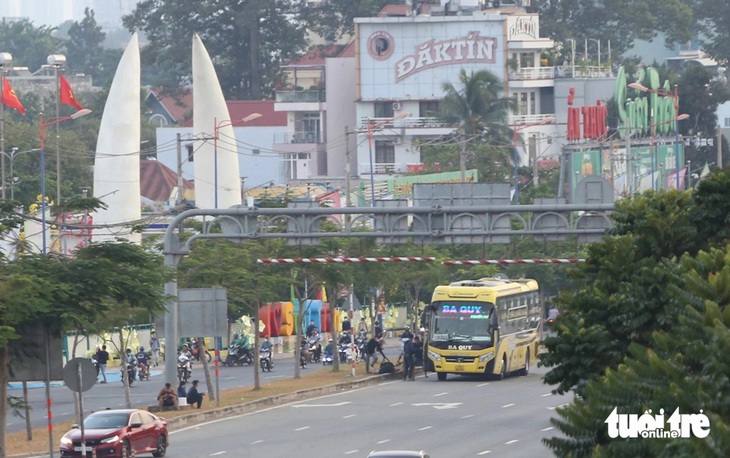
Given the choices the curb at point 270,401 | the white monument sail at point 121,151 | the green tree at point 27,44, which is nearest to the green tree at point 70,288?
the curb at point 270,401

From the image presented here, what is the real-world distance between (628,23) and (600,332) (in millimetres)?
111638

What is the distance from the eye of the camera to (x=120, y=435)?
30453 mm

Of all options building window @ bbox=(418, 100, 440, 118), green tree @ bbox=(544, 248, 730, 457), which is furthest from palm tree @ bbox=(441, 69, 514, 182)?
green tree @ bbox=(544, 248, 730, 457)

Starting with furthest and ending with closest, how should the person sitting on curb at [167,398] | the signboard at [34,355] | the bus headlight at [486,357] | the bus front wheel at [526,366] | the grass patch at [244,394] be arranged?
the bus front wheel at [526,366]
the bus headlight at [486,357]
the person sitting on curb at [167,398]
the grass patch at [244,394]
the signboard at [34,355]

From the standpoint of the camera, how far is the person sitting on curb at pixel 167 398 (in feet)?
129

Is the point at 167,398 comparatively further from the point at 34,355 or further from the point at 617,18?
the point at 617,18

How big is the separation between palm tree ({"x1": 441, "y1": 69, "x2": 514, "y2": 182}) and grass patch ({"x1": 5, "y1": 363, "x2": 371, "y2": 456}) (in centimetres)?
3755

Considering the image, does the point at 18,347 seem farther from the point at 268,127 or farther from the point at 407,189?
the point at 268,127

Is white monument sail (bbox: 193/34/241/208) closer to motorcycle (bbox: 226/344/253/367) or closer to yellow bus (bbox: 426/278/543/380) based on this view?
motorcycle (bbox: 226/344/253/367)

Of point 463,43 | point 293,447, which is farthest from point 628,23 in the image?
point 293,447

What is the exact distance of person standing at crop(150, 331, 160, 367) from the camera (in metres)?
58.8

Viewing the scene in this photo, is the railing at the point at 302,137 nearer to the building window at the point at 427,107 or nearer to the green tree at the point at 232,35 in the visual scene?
the building window at the point at 427,107

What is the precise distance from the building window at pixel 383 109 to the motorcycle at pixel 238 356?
48.3 m

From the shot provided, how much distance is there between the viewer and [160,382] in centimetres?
5266
